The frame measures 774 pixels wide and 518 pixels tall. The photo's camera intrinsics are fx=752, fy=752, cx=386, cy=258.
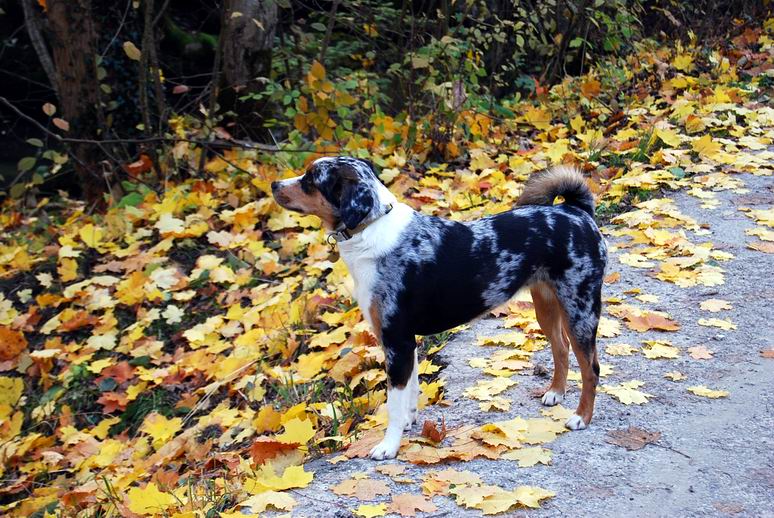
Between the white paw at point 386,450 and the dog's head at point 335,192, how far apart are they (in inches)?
45.6

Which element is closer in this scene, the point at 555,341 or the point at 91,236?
the point at 555,341

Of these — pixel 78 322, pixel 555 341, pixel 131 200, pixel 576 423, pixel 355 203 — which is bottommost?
pixel 78 322

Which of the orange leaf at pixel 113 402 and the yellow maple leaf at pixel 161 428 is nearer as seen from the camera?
the yellow maple leaf at pixel 161 428

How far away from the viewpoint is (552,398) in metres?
4.48

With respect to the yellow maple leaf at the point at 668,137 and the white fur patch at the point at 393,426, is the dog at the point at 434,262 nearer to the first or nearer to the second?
the white fur patch at the point at 393,426

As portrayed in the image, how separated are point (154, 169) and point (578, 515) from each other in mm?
7299

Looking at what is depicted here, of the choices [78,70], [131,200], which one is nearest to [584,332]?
[131,200]

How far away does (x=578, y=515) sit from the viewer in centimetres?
335

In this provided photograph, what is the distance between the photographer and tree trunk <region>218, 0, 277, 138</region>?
9.37 metres

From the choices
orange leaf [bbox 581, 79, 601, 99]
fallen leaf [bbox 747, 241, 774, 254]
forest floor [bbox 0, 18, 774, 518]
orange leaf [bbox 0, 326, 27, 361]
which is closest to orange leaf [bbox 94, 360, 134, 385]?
forest floor [bbox 0, 18, 774, 518]

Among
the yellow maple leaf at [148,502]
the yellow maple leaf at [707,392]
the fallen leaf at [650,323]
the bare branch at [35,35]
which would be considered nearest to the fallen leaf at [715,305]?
the fallen leaf at [650,323]

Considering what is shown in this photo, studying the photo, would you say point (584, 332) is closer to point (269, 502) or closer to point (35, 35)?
point (269, 502)

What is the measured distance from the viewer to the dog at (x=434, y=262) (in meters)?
3.96

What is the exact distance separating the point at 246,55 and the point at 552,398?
267 inches
